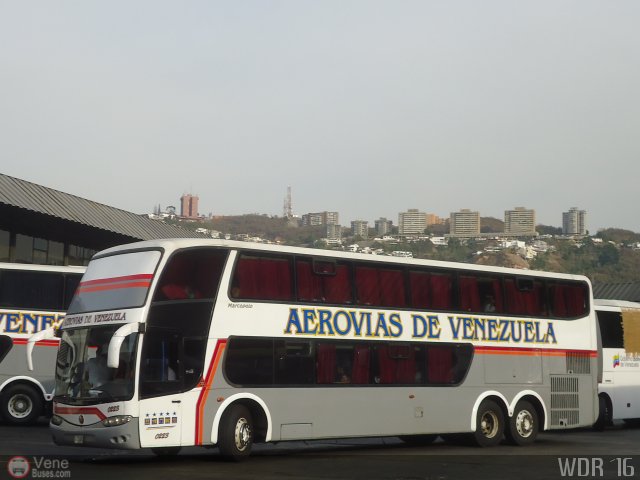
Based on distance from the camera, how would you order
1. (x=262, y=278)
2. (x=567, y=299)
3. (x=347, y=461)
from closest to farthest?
(x=347, y=461) < (x=262, y=278) < (x=567, y=299)

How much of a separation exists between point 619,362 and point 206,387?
1605 cm

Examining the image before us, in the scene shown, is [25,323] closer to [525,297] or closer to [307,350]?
[307,350]

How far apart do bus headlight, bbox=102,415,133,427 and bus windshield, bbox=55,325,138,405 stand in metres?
0.28

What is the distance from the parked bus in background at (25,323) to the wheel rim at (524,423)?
1108 centimetres

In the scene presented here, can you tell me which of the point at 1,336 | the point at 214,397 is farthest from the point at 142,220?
the point at 214,397

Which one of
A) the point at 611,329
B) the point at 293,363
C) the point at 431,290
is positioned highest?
the point at 431,290

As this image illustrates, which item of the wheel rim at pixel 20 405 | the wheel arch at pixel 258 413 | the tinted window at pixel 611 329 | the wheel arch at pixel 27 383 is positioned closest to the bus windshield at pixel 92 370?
the wheel arch at pixel 258 413

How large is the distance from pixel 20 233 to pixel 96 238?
4.21 metres

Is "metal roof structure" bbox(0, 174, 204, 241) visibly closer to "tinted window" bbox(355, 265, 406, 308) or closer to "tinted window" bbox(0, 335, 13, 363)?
"tinted window" bbox(0, 335, 13, 363)

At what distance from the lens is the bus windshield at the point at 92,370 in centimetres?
1606

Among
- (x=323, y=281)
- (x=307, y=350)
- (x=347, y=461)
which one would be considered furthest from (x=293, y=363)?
(x=347, y=461)

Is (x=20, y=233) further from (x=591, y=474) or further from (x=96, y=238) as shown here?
(x=591, y=474)

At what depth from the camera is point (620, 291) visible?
201 feet

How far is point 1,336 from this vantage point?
2470cm
